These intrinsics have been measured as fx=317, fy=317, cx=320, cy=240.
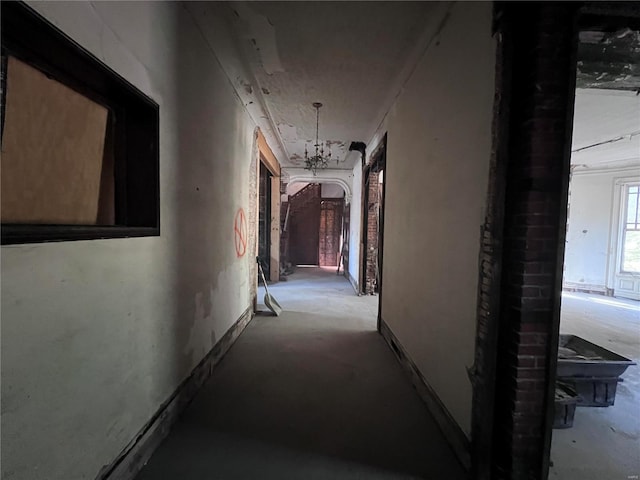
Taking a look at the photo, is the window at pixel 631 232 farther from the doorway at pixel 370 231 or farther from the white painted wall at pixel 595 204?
the doorway at pixel 370 231

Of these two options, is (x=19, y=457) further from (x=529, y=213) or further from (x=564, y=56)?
(x=564, y=56)

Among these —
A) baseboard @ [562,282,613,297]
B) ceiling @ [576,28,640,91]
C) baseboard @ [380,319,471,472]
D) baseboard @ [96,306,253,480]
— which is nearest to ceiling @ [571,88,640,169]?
ceiling @ [576,28,640,91]

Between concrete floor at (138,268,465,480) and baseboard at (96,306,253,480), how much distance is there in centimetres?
6

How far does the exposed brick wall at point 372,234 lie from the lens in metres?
6.22

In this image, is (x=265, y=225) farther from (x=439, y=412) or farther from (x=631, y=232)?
(x=631, y=232)

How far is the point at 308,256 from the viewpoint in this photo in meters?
11.9

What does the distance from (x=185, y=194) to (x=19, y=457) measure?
1.58 meters

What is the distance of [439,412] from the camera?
6.93ft

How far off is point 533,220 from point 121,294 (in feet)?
6.47

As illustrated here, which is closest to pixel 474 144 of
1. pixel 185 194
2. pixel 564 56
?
pixel 564 56

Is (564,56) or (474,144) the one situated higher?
(564,56)

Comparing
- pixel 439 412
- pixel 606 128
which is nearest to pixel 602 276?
pixel 606 128

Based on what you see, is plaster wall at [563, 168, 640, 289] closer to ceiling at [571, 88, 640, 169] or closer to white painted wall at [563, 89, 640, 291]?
white painted wall at [563, 89, 640, 291]

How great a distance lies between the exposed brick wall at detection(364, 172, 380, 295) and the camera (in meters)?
6.22
